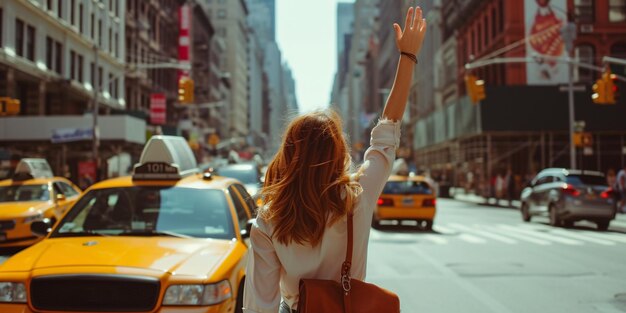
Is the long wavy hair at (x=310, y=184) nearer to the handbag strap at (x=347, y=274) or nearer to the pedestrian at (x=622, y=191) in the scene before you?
the handbag strap at (x=347, y=274)

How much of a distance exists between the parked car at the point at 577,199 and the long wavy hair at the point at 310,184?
1833cm

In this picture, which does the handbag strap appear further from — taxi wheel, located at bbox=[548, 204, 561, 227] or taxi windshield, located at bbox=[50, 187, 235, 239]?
taxi wheel, located at bbox=[548, 204, 561, 227]

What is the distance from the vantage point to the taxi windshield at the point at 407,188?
2003 centimetres

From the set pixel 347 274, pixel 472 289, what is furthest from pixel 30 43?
pixel 347 274

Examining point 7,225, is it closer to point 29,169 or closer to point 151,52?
point 29,169

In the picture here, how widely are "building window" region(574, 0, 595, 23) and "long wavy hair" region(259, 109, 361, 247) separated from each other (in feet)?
136

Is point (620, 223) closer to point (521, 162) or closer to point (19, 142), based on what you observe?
point (521, 162)

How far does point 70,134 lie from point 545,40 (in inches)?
1050

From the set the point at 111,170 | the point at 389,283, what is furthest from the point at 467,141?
the point at 389,283

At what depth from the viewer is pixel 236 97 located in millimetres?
124938

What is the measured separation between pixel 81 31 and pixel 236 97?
82836 mm

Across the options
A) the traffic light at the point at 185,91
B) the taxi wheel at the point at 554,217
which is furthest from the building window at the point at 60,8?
the taxi wheel at the point at 554,217

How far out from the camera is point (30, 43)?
34.2 metres

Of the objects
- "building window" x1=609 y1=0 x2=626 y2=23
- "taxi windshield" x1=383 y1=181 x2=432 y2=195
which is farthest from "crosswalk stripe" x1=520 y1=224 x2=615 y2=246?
"building window" x1=609 y1=0 x2=626 y2=23
